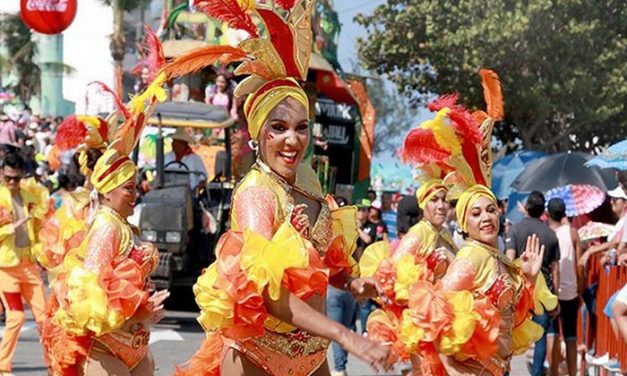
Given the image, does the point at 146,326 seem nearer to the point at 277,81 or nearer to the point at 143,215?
the point at 277,81

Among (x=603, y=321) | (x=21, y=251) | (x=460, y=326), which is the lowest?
(x=603, y=321)

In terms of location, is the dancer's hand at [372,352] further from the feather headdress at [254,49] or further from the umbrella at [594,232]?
the umbrella at [594,232]

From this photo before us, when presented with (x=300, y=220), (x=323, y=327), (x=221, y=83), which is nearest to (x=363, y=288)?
(x=300, y=220)

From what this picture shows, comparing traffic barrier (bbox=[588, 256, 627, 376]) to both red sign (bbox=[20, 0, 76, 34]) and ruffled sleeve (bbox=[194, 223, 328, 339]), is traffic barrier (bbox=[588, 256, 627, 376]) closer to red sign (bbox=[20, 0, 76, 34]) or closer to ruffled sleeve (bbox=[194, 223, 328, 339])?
ruffled sleeve (bbox=[194, 223, 328, 339])

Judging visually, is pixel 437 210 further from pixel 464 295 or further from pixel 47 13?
pixel 47 13

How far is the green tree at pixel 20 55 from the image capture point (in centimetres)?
5572

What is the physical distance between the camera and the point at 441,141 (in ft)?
A: 27.6

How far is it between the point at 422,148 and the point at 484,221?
77 centimetres

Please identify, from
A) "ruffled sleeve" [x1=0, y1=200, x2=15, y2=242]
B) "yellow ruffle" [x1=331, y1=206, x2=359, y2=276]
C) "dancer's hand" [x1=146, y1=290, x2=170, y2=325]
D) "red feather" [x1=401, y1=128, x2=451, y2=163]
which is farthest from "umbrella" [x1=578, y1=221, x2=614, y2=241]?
"yellow ruffle" [x1=331, y1=206, x2=359, y2=276]

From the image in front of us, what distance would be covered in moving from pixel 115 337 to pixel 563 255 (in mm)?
6361

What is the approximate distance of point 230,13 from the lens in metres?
5.65

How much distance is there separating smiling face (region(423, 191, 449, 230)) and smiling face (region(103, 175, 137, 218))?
3060 mm

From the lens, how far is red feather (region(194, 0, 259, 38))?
5633mm

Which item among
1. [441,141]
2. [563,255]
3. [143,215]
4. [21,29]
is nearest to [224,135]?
[143,215]
